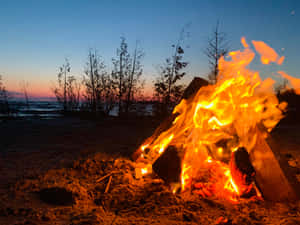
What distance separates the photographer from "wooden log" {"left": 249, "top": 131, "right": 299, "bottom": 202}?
2898 millimetres

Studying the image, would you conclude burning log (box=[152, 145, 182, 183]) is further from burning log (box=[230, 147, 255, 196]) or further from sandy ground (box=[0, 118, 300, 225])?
burning log (box=[230, 147, 255, 196])

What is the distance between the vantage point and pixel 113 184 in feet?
11.1

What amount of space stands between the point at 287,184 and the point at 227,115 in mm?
1272

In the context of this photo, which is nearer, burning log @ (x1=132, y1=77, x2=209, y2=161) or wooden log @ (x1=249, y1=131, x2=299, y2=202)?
wooden log @ (x1=249, y1=131, x2=299, y2=202)

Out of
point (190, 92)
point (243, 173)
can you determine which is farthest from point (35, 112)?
point (243, 173)

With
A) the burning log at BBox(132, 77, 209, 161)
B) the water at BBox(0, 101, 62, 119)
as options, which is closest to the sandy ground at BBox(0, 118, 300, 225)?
the burning log at BBox(132, 77, 209, 161)

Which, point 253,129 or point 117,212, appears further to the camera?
point 253,129

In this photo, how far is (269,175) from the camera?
9.78ft

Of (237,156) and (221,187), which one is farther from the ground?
(237,156)

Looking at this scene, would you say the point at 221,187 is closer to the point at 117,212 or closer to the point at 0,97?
the point at 117,212

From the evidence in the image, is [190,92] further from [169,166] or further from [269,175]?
[269,175]

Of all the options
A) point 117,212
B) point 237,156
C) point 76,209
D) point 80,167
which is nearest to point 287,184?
point 237,156

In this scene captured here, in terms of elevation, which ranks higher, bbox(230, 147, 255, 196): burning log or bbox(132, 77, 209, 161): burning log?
bbox(132, 77, 209, 161): burning log

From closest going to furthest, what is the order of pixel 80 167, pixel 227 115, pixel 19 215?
1. pixel 19 215
2. pixel 227 115
3. pixel 80 167
